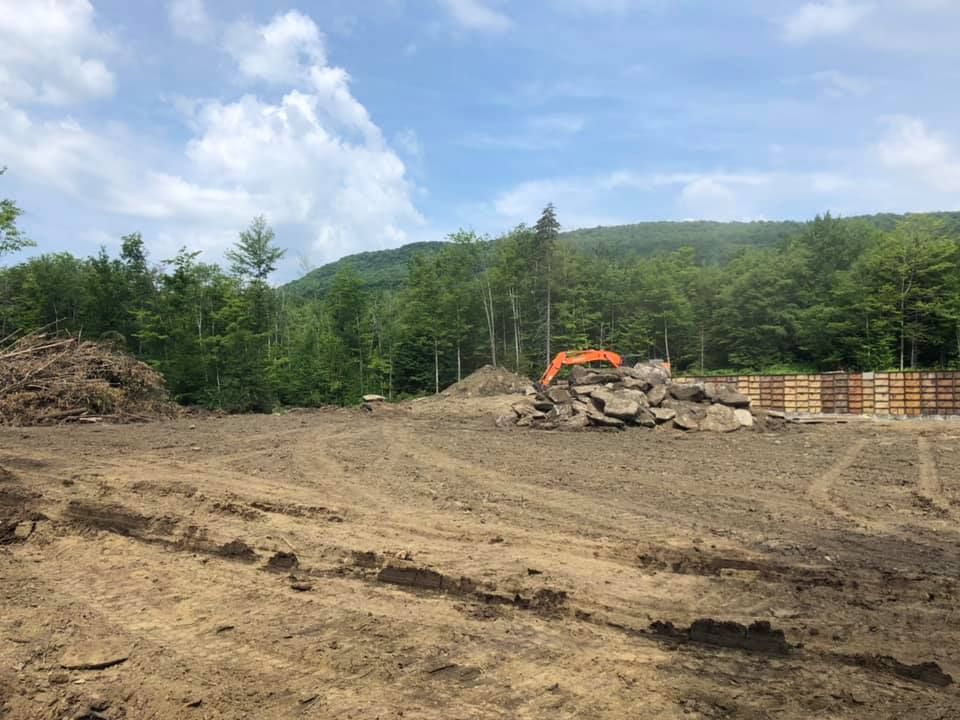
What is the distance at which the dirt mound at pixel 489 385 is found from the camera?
94.6ft

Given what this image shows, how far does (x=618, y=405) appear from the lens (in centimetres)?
1881

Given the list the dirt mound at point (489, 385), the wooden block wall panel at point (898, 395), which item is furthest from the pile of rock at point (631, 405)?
the wooden block wall panel at point (898, 395)

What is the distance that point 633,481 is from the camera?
33.1ft

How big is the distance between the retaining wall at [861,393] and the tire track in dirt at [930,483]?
1679 centimetres

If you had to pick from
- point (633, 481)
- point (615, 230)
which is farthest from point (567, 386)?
point (615, 230)

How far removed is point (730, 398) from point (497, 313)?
3107 centimetres

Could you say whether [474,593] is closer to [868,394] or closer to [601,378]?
[601,378]

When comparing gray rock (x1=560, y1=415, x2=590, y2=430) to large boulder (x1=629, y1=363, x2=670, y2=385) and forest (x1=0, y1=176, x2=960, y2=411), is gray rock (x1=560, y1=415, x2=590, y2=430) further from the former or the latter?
forest (x1=0, y1=176, x2=960, y2=411)

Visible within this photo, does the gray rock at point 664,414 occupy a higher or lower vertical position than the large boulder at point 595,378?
lower

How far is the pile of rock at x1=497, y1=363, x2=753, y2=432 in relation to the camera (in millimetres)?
18594

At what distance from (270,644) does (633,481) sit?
23.9ft

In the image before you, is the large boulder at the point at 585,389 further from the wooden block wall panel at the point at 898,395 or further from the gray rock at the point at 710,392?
the wooden block wall panel at the point at 898,395

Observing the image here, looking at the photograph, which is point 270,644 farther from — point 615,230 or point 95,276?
point 615,230

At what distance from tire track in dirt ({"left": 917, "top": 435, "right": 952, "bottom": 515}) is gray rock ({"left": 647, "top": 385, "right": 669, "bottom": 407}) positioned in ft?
23.7
